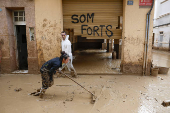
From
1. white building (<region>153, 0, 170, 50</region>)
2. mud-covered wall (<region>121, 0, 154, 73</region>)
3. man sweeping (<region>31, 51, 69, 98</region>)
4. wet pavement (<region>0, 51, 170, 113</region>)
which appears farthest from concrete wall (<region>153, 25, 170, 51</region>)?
man sweeping (<region>31, 51, 69, 98</region>)

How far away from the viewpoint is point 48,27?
6207 millimetres

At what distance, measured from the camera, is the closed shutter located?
6.43 meters

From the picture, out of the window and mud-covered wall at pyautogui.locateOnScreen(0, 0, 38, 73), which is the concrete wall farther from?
the window

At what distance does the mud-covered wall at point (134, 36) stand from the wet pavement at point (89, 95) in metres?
0.62

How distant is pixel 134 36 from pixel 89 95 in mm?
3480

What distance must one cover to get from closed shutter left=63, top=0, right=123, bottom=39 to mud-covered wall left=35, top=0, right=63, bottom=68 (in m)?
0.54

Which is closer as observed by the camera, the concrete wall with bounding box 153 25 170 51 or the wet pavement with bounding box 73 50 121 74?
the wet pavement with bounding box 73 50 121 74

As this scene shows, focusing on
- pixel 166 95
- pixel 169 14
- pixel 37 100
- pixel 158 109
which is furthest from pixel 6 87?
pixel 169 14

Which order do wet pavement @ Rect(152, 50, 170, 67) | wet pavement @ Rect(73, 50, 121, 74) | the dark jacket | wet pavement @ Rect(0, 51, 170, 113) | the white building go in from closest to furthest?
1. wet pavement @ Rect(0, 51, 170, 113)
2. the dark jacket
3. wet pavement @ Rect(73, 50, 121, 74)
4. wet pavement @ Rect(152, 50, 170, 67)
5. the white building

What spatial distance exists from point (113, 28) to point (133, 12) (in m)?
1.14

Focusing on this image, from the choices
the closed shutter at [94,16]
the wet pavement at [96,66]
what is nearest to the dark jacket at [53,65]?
the wet pavement at [96,66]

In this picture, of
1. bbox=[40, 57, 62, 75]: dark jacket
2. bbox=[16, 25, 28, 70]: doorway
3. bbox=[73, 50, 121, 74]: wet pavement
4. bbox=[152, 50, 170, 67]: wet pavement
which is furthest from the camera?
bbox=[152, 50, 170, 67]: wet pavement

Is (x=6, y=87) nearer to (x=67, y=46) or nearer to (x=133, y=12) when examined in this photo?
(x=67, y=46)

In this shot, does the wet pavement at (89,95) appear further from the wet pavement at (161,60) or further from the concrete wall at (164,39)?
the concrete wall at (164,39)
